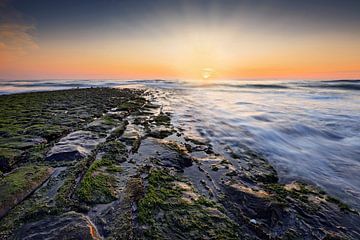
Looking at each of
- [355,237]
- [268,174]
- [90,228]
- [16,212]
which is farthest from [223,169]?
[16,212]

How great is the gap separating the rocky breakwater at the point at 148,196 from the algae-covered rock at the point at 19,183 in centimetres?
1

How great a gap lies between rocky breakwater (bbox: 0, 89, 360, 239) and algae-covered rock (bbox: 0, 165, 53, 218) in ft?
0.05

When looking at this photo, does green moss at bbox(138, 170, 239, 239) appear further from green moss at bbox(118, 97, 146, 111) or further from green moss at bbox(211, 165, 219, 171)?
green moss at bbox(118, 97, 146, 111)

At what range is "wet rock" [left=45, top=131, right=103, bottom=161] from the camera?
15.7 feet

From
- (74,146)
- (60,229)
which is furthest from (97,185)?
(74,146)

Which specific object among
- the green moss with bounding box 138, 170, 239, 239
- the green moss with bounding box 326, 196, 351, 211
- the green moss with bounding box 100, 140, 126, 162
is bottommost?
the green moss with bounding box 326, 196, 351, 211

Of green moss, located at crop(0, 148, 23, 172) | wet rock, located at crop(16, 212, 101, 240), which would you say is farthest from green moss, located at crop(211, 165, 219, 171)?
green moss, located at crop(0, 148, 23, 172)

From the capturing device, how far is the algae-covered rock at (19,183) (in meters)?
3.10

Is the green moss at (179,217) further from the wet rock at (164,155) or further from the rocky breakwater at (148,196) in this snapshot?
the wet rock at (164,155)

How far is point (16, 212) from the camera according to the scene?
2947 mm

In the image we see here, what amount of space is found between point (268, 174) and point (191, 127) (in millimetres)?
4483

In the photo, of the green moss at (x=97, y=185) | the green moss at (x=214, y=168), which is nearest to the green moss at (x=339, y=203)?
the green moss at (x=214, y=168)

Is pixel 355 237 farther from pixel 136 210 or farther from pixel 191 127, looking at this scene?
pixel 191 127

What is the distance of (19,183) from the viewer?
352 cm
